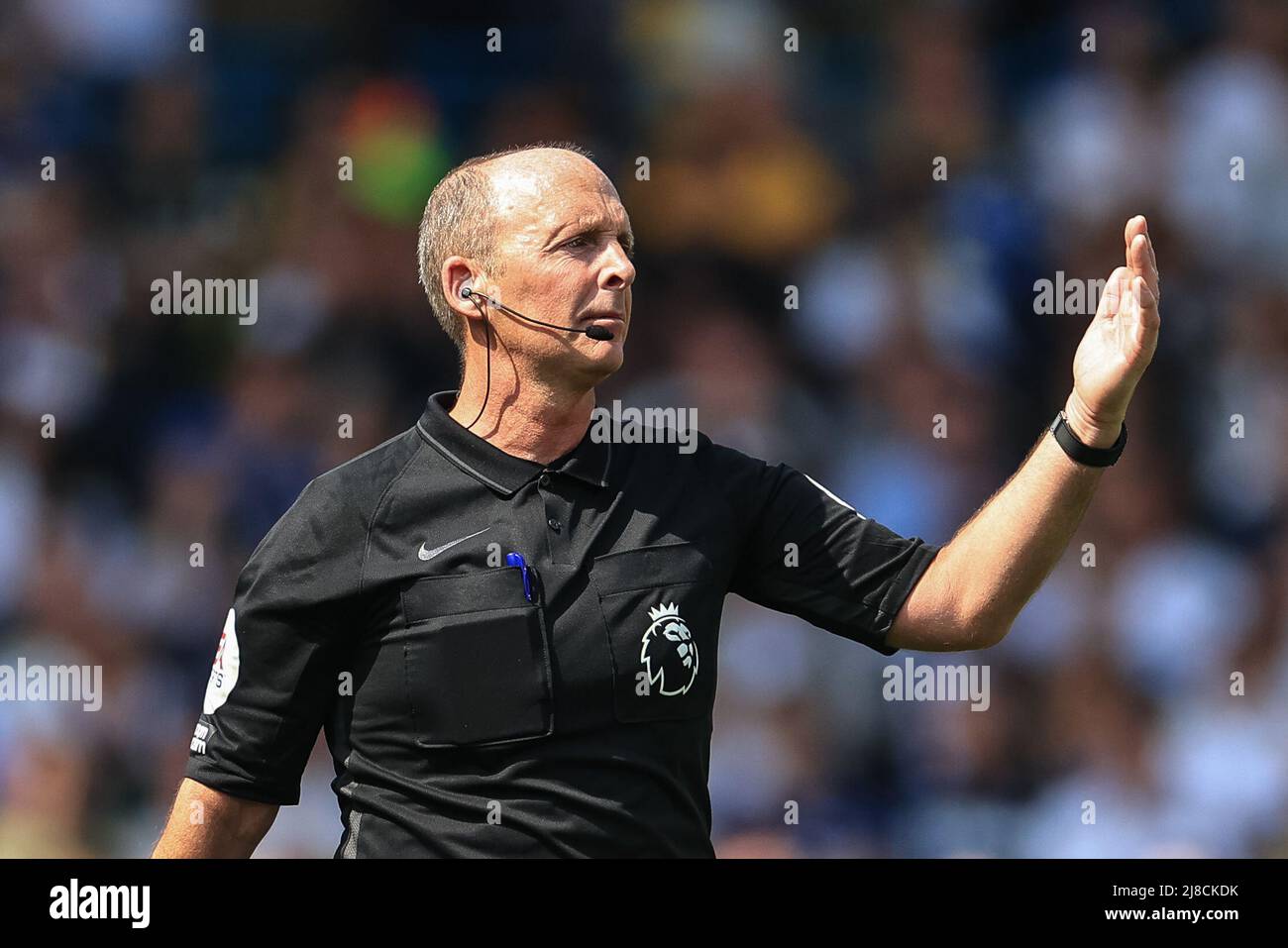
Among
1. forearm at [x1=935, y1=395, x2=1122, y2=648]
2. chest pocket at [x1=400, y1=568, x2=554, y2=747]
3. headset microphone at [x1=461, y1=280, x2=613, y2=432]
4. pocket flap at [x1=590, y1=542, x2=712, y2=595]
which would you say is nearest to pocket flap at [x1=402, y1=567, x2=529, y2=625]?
chest pocket at [x1=400, y1=568, x2=554, y2=747]

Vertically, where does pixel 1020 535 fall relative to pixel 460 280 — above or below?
below

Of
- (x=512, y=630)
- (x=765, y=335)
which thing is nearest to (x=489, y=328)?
(x=512, y=630)

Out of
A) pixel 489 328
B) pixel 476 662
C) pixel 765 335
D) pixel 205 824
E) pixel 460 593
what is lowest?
pixel 205 824

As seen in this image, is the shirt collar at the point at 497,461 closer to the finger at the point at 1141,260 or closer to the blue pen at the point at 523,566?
the blue pen at the point at 523,566

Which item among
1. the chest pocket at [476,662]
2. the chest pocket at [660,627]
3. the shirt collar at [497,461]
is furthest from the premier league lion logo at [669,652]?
the shirt collar at [497,461]

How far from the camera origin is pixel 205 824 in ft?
8.91

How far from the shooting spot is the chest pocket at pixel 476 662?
8.55 ft

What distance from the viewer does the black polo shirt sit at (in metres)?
2.61

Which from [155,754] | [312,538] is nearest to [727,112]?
[155,754]

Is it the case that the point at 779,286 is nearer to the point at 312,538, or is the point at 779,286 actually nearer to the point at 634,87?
the point at 634,87

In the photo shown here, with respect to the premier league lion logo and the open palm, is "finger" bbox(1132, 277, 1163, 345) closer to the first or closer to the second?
the open palm

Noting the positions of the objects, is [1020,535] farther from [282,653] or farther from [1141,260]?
[282,653]

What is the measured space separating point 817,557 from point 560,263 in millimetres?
656

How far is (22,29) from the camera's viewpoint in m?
6.55
